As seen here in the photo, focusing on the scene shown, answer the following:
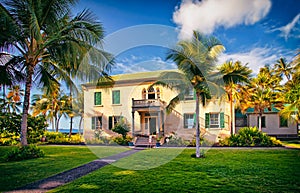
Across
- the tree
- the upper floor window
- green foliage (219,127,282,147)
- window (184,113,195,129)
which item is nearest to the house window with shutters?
window (184,113,195,129)

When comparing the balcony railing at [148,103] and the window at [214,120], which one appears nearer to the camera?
the window at [214,120]

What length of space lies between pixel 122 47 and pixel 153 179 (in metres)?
5.53

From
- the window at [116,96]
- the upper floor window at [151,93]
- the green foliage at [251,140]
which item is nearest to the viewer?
the green foliage at [251,140]

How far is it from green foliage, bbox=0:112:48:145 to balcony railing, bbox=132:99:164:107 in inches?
297

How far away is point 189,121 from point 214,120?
2.13 m

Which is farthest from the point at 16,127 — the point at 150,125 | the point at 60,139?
the point at 150,125

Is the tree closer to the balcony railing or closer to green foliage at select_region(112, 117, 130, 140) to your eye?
the balcony railing

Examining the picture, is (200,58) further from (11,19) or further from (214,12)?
(11,19)

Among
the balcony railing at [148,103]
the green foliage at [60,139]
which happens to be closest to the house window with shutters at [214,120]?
the balcony railing at [148,103]

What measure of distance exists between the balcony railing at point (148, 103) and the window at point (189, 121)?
8.21 feet

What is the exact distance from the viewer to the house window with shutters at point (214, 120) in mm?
18969

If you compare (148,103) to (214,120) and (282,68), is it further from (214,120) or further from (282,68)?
(282,68)

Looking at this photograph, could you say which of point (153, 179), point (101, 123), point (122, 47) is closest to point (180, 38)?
point (122, 47)

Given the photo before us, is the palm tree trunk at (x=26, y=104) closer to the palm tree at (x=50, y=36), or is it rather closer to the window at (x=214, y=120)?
the palm tree at (x=50, y=36)
